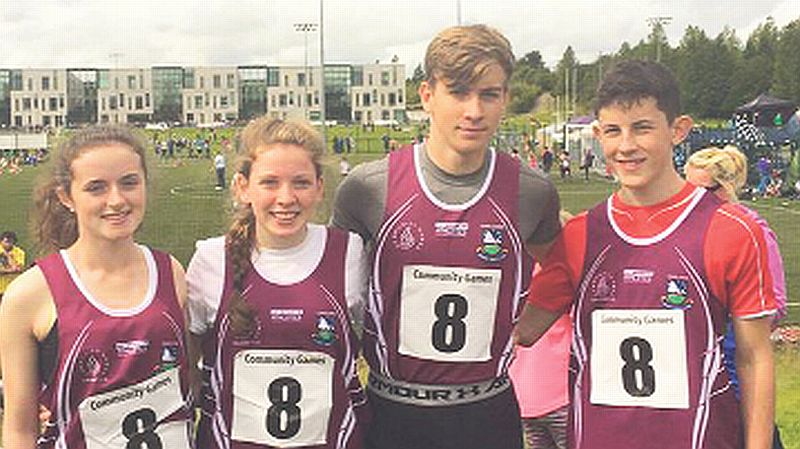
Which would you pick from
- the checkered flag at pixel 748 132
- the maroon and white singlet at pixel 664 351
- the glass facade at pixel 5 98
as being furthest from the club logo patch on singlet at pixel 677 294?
the glass facade at pixel 5 98

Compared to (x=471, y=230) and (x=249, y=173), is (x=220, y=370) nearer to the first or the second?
(x=249, y=173)

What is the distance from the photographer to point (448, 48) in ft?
9.89

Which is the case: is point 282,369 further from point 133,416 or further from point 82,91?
point 82,91

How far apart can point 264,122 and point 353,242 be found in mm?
490

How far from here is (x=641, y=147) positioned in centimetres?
281

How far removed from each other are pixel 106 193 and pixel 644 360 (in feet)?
5.31

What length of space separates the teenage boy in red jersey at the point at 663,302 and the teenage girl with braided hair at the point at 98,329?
1.24 metres

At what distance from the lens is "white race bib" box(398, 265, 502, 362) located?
304 cm

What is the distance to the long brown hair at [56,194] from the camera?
2.88 meters

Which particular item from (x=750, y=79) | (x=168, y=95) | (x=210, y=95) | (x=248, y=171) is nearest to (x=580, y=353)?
(x=248, y=171)

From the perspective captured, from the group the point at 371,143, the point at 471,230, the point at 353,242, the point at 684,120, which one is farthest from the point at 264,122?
the point at 371,143

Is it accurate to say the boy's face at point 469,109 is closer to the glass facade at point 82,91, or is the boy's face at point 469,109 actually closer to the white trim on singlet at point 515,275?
the white trim on singlet at point 515,275

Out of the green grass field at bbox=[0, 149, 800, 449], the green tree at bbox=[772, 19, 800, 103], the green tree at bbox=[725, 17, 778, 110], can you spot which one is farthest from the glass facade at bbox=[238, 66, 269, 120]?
the green grass field at bbox=[0, 149, 800, 449]

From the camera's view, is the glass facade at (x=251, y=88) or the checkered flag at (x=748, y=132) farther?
the glass facade at (x=251, y=88)
